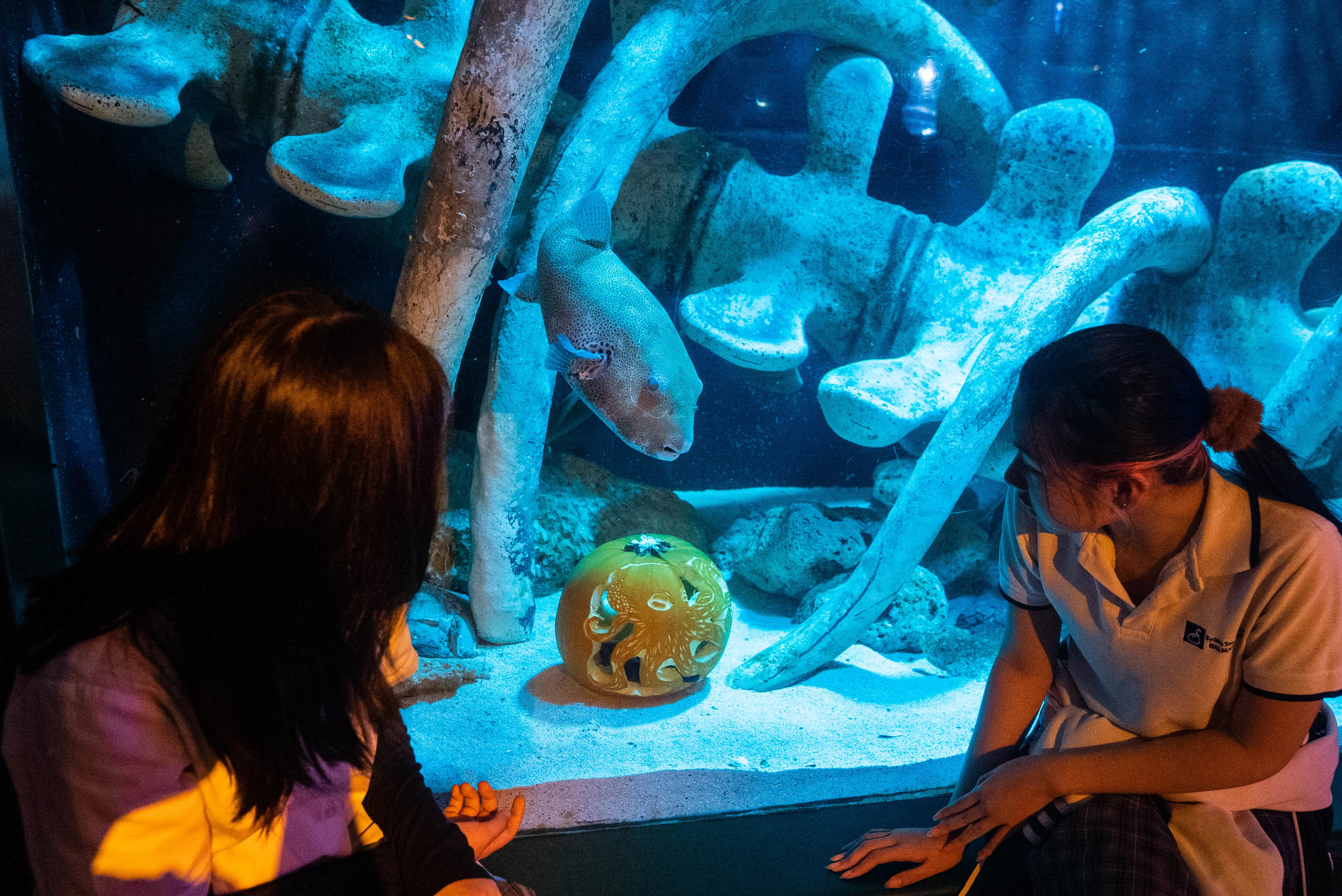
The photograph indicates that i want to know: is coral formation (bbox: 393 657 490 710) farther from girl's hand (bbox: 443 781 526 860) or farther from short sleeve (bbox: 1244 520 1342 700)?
short sleeve (bbox: 1244 520 1342 700)

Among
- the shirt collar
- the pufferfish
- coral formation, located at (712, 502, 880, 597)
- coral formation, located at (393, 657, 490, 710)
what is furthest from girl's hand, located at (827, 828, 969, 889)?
coral formation, located at (712, 502, 880, 597)

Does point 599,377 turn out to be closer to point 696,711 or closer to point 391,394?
point 391,394

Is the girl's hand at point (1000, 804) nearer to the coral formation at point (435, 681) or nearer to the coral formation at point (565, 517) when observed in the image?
the coral formation at point (435, 681)

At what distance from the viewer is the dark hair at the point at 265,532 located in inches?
32.9

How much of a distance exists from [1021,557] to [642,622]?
1.20m

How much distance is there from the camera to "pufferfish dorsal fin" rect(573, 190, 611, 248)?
179cm

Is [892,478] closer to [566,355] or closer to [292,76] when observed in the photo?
[566,355]

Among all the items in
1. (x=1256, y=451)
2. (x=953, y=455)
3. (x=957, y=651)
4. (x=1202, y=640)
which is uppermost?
(x=1256, y=451)

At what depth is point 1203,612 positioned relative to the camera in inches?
52.0

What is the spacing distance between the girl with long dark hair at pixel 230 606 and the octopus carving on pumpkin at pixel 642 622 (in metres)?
1.40

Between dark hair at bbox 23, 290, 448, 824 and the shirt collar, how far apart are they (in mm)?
1352

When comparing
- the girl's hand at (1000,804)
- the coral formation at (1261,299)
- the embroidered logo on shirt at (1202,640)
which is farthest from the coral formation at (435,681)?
the coral formation at (1261,299)

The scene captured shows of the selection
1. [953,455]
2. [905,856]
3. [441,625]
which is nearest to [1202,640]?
[905,856]

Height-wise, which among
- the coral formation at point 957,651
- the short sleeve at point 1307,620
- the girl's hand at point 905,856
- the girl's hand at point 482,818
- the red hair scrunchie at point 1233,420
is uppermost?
the red hair scrunchie at point 1233,420
